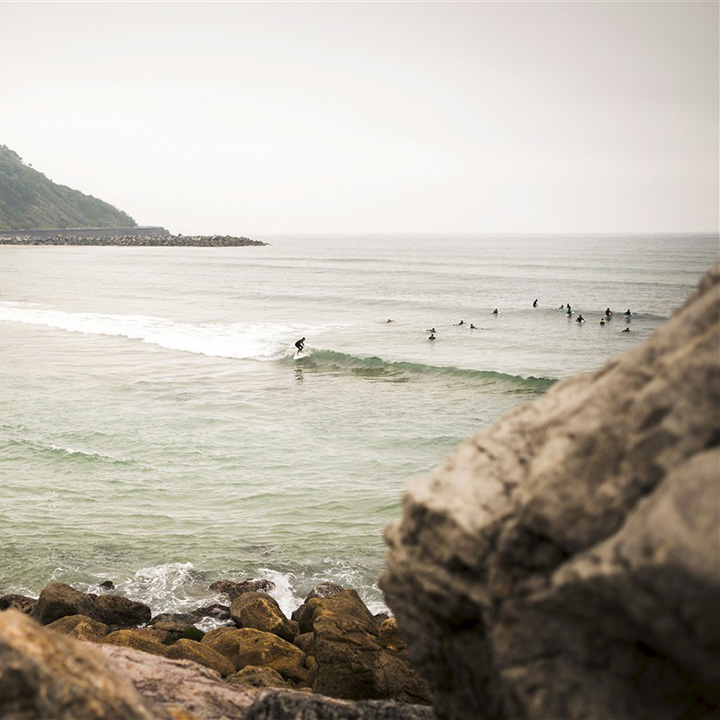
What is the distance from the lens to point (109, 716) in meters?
4.10

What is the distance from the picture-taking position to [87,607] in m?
11.1

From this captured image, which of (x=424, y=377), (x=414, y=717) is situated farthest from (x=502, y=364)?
(x=414, y=717)

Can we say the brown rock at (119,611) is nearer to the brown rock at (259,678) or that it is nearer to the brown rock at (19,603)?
the brown rock at (19,603)

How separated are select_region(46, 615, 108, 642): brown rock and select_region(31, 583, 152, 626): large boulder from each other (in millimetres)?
508

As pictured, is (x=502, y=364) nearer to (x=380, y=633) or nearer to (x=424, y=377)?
(x=424, y=377)

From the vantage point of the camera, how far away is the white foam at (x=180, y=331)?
36094mm

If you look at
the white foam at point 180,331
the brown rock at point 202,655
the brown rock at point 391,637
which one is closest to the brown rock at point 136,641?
the brown rock at point 202,655

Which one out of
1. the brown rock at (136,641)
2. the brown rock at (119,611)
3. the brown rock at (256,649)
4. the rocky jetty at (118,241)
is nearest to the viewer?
the brown rock at (136,641)

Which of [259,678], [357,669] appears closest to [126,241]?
[259,678]

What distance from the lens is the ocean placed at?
14102mm

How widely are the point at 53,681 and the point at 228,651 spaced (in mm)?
6636

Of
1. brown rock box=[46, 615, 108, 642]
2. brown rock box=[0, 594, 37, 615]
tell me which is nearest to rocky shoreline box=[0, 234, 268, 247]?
brown rock box=[0, 594, 37, 615]

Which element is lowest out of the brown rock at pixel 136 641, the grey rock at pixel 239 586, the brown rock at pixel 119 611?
the grey rock at pixel 239 586

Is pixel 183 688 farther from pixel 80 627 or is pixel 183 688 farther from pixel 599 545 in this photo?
pixel 599 545
